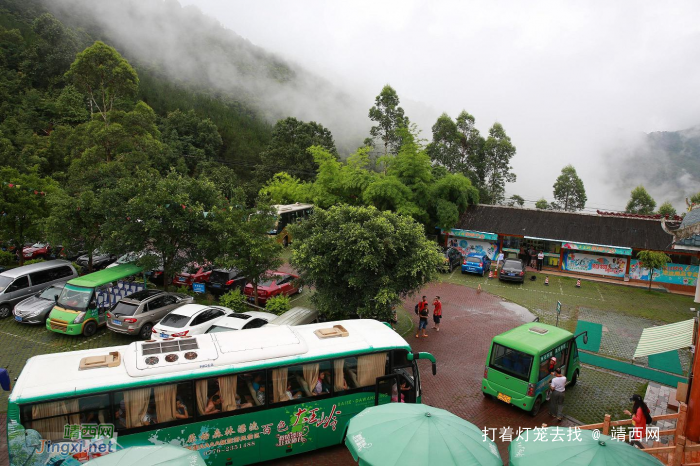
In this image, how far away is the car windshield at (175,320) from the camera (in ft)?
47.9

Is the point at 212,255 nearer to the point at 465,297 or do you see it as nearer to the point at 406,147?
the point at 465,297

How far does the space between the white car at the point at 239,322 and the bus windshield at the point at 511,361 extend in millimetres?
7710

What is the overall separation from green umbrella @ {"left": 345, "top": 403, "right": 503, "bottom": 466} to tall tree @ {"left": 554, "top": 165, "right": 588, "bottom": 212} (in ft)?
142

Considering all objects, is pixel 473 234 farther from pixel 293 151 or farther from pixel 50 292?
pixel 50 292

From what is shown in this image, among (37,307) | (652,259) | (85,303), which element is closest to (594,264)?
(652,259)

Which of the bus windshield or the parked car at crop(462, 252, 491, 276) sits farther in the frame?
the parked car at crop(462, 252, 491, 276)

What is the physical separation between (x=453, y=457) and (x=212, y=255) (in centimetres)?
1400

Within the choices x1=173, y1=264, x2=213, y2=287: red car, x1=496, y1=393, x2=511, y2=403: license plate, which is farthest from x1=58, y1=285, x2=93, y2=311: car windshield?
x1=496, y1=393, x2=511, y2=403: license plate

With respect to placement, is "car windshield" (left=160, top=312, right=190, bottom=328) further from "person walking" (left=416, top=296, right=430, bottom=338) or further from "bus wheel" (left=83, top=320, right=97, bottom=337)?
"person walking" (left=416, top=296, right=430, bottom=338)

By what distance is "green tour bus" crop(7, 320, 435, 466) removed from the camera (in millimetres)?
7211

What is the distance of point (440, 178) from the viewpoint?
3266cm

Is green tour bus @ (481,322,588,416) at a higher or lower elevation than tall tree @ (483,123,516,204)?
lower

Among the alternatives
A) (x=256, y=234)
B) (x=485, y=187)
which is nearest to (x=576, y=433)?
(x=256, y=234)

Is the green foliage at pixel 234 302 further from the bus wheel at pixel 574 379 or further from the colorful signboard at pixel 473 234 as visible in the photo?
the colorful signboard at pixel 473 234
